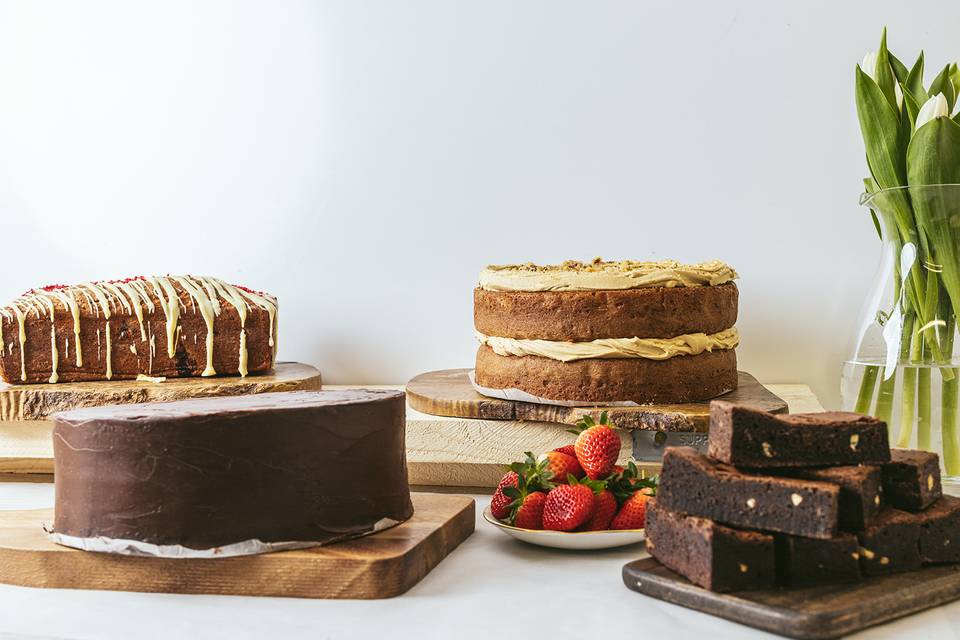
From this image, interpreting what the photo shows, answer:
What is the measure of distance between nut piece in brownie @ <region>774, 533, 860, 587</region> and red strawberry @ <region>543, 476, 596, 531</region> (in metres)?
0.26

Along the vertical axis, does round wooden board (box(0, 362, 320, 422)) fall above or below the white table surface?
above

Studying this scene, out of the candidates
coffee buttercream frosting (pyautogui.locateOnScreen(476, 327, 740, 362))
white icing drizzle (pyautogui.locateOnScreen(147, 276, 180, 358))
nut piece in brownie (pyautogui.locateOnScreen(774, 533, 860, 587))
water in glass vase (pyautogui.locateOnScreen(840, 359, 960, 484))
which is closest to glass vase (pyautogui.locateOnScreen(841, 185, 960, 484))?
water in glass vase (pyautogui.locateOnScreen(840, 359, 960, 484))

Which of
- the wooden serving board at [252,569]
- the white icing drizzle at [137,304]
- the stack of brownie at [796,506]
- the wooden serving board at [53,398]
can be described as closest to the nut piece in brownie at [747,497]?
the stack of brownie at [796,506]

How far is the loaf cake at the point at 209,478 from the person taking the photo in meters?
1.10

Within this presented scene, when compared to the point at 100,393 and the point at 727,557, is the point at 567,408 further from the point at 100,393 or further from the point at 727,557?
the point at 100,393

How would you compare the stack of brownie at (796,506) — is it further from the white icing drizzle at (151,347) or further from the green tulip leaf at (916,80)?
the white icing drizzle at (151,347)

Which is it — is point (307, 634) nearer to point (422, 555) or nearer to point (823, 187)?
point (422, 555)

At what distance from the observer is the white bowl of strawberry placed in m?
1.18

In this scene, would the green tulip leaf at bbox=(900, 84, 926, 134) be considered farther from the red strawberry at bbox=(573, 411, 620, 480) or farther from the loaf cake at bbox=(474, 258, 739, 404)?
the red strawberry at bbox=(573, 411, 620, 480)

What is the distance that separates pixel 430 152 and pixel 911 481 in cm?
126

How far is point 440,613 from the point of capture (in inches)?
40.6

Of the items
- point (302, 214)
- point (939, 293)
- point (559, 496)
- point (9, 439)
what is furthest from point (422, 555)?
point (302, 214)

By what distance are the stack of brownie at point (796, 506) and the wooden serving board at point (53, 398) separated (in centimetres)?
95

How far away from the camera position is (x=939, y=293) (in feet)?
4.53
